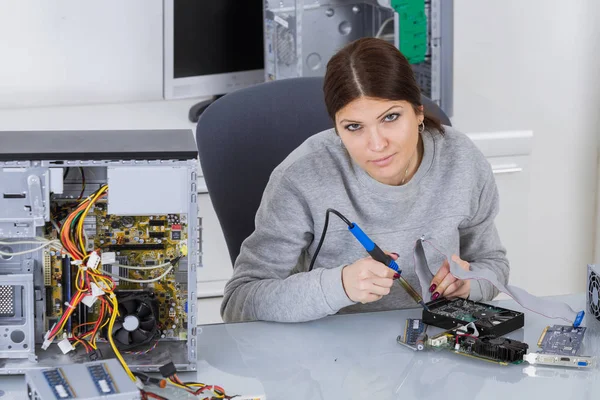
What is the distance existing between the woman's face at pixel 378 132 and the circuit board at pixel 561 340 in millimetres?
385

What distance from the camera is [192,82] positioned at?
263 centimetres

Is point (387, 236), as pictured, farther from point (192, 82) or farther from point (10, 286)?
point (192, 82)

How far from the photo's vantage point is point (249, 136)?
6.33ft

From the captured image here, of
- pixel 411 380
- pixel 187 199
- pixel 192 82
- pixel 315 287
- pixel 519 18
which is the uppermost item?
pixel 519 18

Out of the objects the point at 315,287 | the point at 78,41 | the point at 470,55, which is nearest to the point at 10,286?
the point at 315,287

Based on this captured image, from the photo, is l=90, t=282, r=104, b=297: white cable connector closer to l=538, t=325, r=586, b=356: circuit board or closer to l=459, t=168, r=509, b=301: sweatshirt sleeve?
l=538, t=325, r=586, b=356: circuit board

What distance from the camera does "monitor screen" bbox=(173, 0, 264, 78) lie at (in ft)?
8.48

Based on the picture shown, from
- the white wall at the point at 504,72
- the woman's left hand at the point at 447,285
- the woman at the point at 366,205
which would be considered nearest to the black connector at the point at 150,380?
the woman at the point at 366,205

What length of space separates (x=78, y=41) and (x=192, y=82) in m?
0.46

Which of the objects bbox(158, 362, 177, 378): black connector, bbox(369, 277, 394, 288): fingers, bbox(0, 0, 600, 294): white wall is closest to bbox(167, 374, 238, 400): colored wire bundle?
bbox(158, 362, 177, 378): black connector

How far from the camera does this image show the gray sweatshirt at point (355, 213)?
1662 mm

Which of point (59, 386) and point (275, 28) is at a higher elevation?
point (275, 28)

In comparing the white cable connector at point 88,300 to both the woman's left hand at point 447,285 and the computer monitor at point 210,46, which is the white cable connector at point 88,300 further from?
the computer monitor at point 210,46

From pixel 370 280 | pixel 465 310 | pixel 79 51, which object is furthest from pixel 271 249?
pixel 79 51
